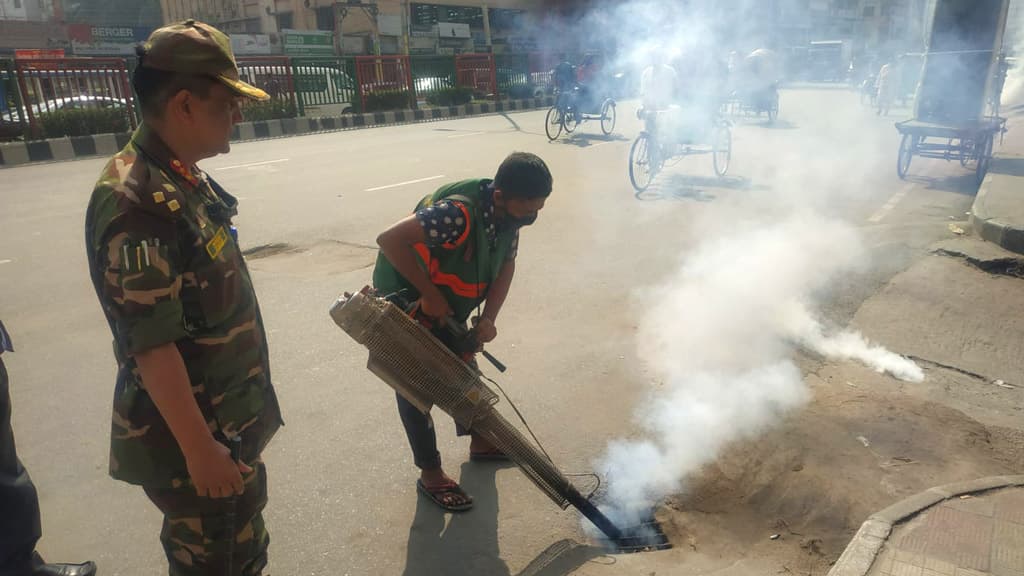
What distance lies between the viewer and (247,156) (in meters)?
11.9

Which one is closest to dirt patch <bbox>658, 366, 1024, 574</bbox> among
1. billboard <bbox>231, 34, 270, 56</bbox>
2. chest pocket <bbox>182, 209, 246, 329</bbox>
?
chest pocket <bbox>182, 209, 246, 329</bbox>

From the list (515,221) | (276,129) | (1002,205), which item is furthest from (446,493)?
(276,129)

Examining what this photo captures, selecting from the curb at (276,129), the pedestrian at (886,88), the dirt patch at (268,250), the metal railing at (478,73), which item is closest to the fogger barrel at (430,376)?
the dirt patch at (268,250)

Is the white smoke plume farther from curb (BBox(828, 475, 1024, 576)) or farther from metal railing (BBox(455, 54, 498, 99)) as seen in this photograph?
metal railing (BBox(455, 54, 498, 99))

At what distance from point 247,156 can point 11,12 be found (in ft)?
146

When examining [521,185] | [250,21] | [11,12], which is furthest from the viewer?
[11,12]

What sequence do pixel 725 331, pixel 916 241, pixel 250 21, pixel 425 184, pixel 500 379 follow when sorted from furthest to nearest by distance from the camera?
Answer: pixel 250 21
pixel 425 184
pixel 916 241
pixel 725 331
pixel 500 379

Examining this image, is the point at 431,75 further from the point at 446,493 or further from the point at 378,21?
the point at 446,493

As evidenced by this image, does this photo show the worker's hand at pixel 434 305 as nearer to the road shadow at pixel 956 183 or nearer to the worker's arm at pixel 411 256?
the worker's arm at pixel 411 256

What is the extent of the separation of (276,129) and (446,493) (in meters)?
15.2

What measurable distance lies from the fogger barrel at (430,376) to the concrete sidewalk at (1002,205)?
516 cm

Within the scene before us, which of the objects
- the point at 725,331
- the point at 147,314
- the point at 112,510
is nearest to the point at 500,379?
the point at 725,331

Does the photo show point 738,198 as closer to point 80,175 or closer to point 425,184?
point 425,184

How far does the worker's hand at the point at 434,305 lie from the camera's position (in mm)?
2303
